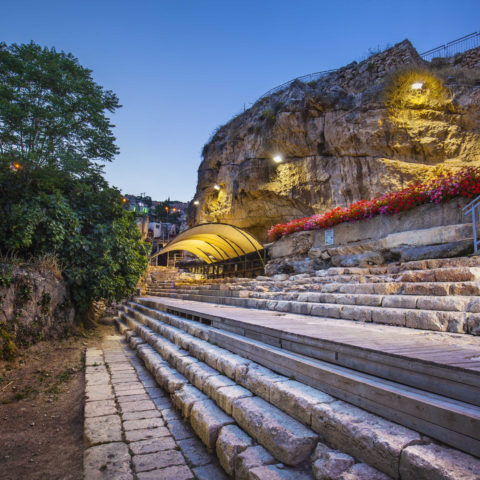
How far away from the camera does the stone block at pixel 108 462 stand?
2.10 m

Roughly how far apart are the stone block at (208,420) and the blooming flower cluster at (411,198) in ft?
21.4

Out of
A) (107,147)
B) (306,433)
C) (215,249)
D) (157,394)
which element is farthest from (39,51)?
(306,433)

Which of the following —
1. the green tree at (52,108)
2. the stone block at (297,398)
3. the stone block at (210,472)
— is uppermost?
the green tree at (52,108)

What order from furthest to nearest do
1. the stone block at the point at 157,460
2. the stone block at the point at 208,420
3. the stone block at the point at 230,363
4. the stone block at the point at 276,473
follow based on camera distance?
the stone block at the point at 230,363, the stone block at the point at 208,420, the stone block at the point at 157,460, the stone block at the point at 276,473

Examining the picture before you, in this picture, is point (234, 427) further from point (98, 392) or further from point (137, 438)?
point (98, 392)

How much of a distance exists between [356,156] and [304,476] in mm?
17612

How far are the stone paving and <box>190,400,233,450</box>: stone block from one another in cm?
9

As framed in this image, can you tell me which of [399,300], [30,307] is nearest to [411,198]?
[399,300]

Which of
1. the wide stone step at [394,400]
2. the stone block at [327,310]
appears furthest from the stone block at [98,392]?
the stone block at [327,310]

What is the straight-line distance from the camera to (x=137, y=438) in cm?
263

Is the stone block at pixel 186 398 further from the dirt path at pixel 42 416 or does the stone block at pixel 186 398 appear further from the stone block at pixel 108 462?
the dirt path at pixel 42 416

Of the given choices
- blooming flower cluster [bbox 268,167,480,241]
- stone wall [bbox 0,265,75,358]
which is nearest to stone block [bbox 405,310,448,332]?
blooming flower cluster [bbox 268,167,480,241]

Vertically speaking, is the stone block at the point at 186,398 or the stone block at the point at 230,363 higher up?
the stone block at the point at 230,363

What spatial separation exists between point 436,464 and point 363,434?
0.35 metres
